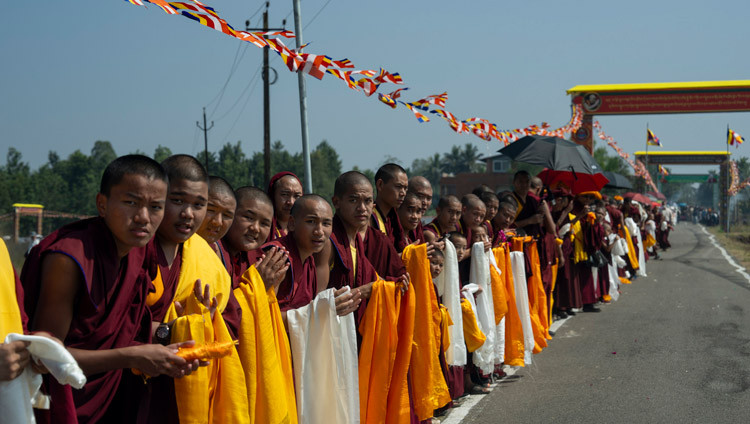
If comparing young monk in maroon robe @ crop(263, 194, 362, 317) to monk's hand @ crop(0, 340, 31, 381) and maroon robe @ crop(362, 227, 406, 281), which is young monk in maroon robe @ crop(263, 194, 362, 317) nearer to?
maroon robe @ crop(362, 227, 406, 281)

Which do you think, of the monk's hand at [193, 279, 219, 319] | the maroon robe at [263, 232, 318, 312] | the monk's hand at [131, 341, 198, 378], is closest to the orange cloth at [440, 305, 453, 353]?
the maroon robe at [263, 232, 318, 312]

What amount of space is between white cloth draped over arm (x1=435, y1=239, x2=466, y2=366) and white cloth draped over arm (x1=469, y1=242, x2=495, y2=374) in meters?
0.63

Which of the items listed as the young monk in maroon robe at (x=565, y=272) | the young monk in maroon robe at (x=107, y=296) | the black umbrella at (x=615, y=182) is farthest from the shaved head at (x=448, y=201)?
the black umbrella at (x=615, y=182)

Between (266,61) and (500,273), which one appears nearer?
(500,273)

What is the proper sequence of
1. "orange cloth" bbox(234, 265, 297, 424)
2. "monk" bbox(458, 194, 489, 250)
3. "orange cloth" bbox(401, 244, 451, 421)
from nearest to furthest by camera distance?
"orange cloth" bbox(234, 265, 297, 424)
"orange cloth" bbox(401, 244, 451, 421)
"monk" bbox(458, 194, 489, 250)

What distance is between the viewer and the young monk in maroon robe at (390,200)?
5.23 meters

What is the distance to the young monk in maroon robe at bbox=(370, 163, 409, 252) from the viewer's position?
523cm

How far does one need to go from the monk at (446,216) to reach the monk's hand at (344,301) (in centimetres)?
195

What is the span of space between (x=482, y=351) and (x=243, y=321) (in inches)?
125

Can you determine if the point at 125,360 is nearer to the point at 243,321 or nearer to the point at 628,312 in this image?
the point at 243,321

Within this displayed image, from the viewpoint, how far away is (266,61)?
2138cm

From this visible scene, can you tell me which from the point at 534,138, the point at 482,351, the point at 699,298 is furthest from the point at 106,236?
the point at 699,298

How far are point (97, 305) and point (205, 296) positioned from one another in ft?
1.62

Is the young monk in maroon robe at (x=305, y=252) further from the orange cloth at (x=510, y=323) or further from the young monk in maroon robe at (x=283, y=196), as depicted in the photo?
the orange cloth at (x=510, y=323)
